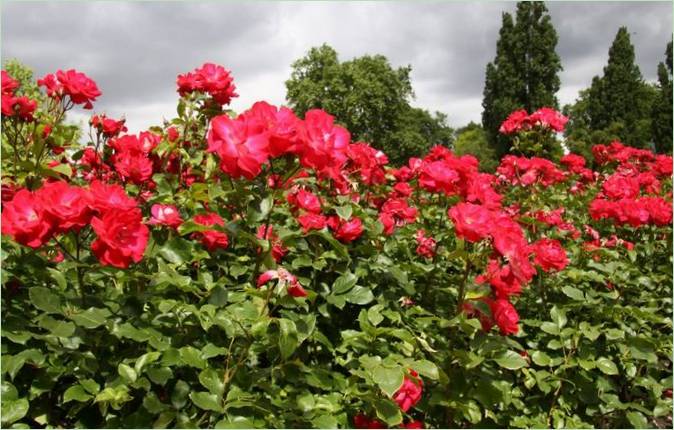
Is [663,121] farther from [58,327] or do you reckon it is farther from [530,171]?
[58,327]

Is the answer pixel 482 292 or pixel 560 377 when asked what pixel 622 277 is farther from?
pixel 482 292

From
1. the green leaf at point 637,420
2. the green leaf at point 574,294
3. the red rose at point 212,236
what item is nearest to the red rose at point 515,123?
the green leaf at point 574,294

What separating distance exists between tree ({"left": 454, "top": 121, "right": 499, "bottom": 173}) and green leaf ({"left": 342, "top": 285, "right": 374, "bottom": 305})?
21.3 m

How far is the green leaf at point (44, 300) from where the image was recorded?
132 centimetres

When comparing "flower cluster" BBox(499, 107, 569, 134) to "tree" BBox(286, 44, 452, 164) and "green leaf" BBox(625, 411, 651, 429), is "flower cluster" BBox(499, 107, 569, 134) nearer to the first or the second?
"green leaf" BBox(625, 411, 651, 429)

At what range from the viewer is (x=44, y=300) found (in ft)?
4.39

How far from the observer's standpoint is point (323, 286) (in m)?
2.02

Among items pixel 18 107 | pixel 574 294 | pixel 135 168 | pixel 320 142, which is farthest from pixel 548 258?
pixel 18 107

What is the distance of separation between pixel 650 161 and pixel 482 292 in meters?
5.47

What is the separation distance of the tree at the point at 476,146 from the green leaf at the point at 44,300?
72.4 ft

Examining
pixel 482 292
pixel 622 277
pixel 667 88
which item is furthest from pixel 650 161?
pixel 667 88

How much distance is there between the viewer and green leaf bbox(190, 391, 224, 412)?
1.34m

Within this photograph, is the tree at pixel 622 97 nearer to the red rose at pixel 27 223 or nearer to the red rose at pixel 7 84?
the red rose at pixel 7 84

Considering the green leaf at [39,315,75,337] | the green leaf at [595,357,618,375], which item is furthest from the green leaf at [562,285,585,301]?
the green leaf at [39,315,75,337]
